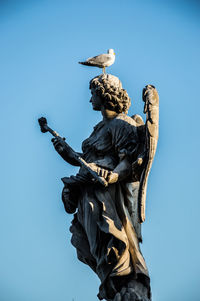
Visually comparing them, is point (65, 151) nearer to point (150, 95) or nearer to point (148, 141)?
point (148, 141)

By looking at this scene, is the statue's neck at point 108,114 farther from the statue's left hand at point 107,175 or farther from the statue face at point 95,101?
the statue's left hand at point 107,175

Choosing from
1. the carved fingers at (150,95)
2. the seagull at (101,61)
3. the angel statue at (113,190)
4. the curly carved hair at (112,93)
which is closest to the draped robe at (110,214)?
the angel statue at (113,190)

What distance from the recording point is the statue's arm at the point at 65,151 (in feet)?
44.1

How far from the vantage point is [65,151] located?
13.5m

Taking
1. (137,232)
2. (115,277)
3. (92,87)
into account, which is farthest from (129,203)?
(92,87)

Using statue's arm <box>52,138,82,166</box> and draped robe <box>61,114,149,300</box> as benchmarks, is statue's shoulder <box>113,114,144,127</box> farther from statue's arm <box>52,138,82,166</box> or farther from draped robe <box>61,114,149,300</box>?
statue's arm <box>52,138,82,166</box>

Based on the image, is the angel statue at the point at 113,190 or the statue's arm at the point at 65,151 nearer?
the angel statue at the point at 113,190

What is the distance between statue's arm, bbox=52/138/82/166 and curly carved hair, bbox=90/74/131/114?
3.40 ft

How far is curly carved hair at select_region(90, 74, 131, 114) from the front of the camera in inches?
531

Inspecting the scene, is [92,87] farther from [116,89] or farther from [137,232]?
[137,232]

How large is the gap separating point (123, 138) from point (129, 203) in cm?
113

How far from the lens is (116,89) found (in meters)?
13.5

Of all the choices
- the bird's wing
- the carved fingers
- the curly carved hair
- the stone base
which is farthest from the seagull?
the stone base

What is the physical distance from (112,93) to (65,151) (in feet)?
4.41
